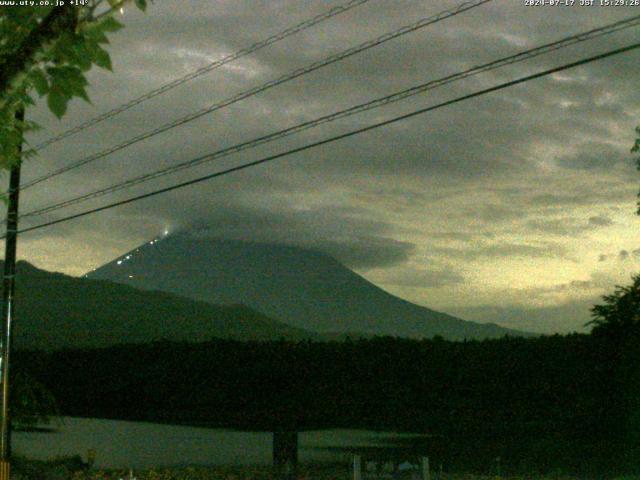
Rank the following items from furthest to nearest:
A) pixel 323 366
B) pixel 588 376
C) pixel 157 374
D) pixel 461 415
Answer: pixel 157 374, pixel 323 366, pixel 461 415, pixel 588 376

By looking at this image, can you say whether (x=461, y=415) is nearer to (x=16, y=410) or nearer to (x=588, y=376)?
(x=588, y=376)

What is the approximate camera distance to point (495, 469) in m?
17.6

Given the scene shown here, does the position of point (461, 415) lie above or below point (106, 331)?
below

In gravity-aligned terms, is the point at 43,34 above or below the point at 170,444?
above

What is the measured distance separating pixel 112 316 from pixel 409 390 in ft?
365

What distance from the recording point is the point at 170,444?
2731cm

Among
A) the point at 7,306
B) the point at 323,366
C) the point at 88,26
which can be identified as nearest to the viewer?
the point at 88,26

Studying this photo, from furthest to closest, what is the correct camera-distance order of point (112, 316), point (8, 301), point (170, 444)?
point (112, 316)
point (170, 444)
point (8, 301)

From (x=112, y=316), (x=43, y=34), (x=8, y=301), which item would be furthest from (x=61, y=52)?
(x=112, y=316)

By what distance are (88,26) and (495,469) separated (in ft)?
49.0

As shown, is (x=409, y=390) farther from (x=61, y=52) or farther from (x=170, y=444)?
(x=61, y=52)

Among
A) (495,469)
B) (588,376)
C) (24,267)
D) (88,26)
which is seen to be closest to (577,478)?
(495,469)

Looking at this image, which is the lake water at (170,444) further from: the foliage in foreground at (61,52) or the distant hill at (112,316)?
the distant hill at (112,316)

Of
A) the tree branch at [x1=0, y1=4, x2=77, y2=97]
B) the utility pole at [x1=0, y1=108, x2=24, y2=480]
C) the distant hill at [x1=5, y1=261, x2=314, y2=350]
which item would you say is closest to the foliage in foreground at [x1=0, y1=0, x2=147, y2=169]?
the tree branch at [x1=0, y1=4, x2=77, y2=97]
